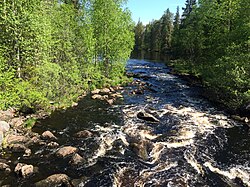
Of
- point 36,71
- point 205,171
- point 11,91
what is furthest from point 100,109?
point 205,171

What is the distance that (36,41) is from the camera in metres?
20.7

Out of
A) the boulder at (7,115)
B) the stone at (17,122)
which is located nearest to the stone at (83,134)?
the stone at (17,122)

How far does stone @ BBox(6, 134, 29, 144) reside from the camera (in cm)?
1531

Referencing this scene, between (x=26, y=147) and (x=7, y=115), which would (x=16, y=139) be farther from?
(x=7, y=115)

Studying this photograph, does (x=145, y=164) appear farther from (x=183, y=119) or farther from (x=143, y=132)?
(x=183, y=119)

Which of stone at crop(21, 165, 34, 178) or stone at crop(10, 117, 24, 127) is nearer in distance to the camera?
stone at crop(21, 165, 34, 178)

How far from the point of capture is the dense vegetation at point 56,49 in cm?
1908

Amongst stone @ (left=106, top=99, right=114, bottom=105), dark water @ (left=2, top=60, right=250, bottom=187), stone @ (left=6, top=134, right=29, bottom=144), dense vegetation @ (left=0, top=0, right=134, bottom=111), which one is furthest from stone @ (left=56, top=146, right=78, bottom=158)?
stone @ (left=106, top=99, right=114, bottom=105)

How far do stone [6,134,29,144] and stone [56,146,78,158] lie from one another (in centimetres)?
298

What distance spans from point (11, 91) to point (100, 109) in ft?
A: 29.8

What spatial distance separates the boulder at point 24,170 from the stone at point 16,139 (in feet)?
10.8

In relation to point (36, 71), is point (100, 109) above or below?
below

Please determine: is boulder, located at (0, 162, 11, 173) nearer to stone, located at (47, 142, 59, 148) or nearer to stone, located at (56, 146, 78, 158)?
stone, located at (56, 146, 78, 158)

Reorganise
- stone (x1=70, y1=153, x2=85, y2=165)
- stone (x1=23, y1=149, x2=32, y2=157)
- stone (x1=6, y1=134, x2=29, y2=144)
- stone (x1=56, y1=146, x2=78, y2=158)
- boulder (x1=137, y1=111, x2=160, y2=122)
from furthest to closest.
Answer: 1. boulder (x1=137, y1=111, x2=160, y2=122)
2. stone (x1=6, y1=134, x2=29, y2=144)
3. stone (x1=56, y1=146, x2=78, y2=158)
4. stone (x1=23, y1=149, x2=32, y2=157)
5. stone (x1=70, y1=153, x2=85, y2=165)
